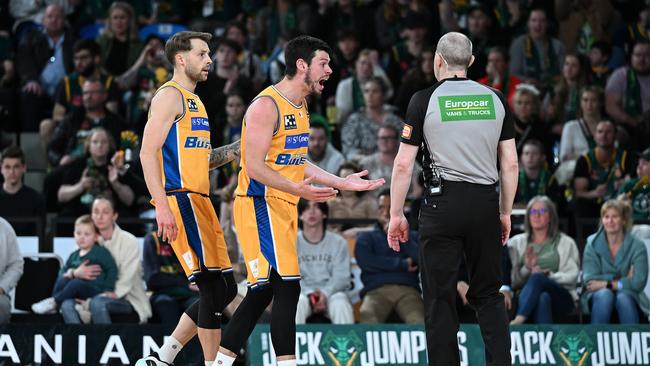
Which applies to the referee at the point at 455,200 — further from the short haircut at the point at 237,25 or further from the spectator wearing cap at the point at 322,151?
the short haircut at the point at 237,25

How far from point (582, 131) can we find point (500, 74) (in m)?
1.30

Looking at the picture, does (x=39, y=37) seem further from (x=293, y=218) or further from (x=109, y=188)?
(x=293, y=218)

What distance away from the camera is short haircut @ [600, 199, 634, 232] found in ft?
37.8

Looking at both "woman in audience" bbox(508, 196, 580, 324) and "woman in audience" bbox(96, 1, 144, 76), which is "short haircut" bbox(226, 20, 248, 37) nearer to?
"woman in audience" bbox(96, 1, 144, 76)

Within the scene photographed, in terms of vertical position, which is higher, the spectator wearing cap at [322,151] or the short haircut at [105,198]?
the spectator wearing cap at [322,151]

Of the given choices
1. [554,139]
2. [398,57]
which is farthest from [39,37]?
[554,139]

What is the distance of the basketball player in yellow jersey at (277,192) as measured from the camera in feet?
24.7

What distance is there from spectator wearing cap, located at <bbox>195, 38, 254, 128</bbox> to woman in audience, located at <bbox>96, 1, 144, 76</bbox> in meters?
1.14

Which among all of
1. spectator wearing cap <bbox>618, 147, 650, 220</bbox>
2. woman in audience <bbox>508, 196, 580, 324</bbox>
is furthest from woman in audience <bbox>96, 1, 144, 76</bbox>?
spectator wearing cap <bbox>618, 147, 650, 220</bbox>

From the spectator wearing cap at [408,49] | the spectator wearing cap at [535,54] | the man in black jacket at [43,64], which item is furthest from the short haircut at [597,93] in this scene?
the man in black jacket at [43,64]

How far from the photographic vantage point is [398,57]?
51.2 ft

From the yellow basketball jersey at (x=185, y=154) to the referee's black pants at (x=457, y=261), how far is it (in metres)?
1.54

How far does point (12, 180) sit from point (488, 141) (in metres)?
6.49

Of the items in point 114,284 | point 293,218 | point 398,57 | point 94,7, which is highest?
point 94,7
